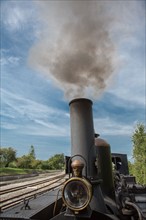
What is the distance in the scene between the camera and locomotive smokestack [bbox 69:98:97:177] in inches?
157

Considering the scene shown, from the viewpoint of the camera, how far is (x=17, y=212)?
11.3 feet

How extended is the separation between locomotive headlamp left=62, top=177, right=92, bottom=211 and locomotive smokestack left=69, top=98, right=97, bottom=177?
2.85ft

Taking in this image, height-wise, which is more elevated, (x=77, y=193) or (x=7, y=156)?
(x=7, y=156)

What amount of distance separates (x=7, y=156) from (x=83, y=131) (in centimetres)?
7348

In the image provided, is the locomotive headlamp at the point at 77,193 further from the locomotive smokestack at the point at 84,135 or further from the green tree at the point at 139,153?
the green tree at the point at 139,153

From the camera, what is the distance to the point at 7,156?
72750 mm

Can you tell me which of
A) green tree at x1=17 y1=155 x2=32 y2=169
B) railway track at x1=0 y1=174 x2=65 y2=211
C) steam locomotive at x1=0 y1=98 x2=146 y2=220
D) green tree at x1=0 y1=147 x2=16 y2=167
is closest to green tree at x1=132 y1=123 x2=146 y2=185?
railway track at x1=0 y1=174 x2=65 y2=211

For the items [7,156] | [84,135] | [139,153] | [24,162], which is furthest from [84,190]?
[24,162]

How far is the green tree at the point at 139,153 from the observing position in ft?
77.1

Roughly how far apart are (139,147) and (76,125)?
869 inches

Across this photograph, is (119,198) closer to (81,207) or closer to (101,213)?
(101,213)

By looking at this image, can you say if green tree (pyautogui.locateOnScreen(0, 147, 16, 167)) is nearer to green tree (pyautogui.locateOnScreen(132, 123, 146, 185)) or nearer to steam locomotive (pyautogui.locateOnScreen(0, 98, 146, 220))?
green tree (pyautogui.locateOnScreen(132, 123, 146, 185))

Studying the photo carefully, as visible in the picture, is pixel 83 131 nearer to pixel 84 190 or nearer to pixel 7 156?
→ pixel 84 190

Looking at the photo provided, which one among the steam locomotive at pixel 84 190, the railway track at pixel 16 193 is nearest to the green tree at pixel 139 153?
the railway track at pixel 16 193
